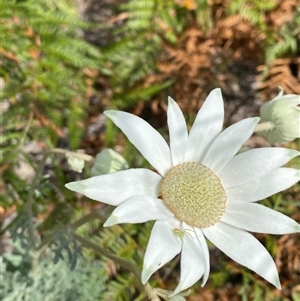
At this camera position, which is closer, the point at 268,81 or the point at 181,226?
the point at 181,226

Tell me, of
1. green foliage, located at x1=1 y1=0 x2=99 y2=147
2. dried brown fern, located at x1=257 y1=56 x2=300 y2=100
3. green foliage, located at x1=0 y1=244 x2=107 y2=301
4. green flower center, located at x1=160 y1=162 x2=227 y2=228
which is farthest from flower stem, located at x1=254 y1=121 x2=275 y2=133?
dried brown fern, located at x1=257 y1=56 x2=300 y2=100

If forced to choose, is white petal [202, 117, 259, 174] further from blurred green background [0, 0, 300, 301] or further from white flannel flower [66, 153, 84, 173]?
blurred green background [0, 0, 300, 301]

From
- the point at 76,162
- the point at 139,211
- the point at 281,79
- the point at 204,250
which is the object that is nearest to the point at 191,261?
the point at 204,250

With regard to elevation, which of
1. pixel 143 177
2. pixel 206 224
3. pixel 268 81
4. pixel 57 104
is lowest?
pixel 268 81

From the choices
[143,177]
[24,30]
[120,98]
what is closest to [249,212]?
[143,177]

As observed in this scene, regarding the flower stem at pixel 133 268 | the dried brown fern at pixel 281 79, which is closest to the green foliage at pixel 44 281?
the flower stem at pixel 133 268

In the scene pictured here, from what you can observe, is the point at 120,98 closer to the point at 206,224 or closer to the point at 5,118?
the point at 5,118
